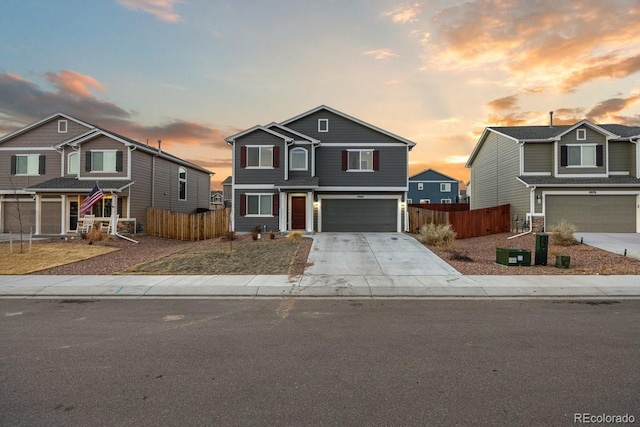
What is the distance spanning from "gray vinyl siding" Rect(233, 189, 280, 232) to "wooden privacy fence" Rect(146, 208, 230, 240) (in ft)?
4.14

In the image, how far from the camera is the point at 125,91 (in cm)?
2117

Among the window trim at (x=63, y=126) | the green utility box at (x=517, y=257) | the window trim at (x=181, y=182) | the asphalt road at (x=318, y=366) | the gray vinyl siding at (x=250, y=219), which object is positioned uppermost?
the window trim at (x=63, y=126)

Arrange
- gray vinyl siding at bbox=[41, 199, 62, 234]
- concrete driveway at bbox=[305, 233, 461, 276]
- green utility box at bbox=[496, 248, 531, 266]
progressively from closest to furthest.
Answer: concrete driveway at bbox=[305, 233, 461, 276] < green utility box at bbox=[496, 248, 531, 266] < gray vinyl siding at bbox=[41, 199, 62, 234]

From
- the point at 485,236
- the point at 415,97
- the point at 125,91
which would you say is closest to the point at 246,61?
the point at 125,91

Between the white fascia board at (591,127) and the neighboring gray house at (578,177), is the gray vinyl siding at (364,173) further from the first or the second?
the white fascia board at (591,127)

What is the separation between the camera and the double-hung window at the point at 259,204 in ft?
78.7

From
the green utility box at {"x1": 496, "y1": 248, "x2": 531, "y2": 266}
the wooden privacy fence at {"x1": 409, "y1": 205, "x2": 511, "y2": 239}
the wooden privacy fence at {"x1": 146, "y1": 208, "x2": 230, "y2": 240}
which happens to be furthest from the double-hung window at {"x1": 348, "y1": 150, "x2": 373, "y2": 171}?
the green utility box at {"x1": 496, "y1": 248, "x2": 531, "y2": 266}

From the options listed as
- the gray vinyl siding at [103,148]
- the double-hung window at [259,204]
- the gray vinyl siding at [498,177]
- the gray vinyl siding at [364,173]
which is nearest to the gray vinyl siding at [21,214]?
the gray vinyl siding at [103,148]

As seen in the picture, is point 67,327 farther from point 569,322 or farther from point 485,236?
point 485,236

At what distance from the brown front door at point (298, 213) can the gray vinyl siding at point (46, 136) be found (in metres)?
17.3

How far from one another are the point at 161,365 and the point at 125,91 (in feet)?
68.2

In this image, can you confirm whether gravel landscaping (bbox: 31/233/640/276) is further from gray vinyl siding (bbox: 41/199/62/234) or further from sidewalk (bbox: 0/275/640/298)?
gray vinyl siding (bbox: 41/199/62/234)

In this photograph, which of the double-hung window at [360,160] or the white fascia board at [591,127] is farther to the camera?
the double-hung window at [360,160]

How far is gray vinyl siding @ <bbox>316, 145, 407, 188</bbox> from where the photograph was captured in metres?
25.0
